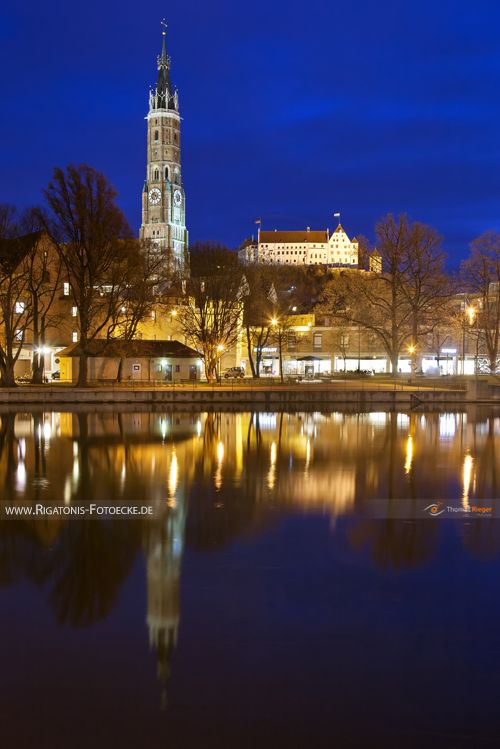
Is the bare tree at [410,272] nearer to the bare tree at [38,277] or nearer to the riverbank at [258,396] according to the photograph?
the riverbank at [258,396]

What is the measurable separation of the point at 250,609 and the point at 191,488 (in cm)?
862

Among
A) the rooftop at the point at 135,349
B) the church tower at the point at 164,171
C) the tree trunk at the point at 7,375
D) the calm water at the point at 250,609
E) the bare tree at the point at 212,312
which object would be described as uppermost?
the church tower at the point at 164,171

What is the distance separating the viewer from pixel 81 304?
176 feet

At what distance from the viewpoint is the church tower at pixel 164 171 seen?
176500 mm

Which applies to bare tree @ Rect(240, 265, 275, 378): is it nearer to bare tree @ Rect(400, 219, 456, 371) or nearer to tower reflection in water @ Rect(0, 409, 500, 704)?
bare tree @ Rect(400, 219, 456, 371)

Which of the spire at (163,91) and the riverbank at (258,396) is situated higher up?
the spire at (163,91)

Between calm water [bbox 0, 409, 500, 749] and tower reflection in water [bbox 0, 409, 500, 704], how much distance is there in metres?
0.07

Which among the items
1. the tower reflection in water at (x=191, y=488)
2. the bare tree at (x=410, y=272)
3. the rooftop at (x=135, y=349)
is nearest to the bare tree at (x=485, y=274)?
the bare tree at (x=410, y=272)

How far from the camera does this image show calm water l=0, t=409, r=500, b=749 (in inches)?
285

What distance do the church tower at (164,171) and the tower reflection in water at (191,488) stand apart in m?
146

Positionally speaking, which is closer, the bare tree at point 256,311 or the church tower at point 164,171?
the bare tree at point 256,311

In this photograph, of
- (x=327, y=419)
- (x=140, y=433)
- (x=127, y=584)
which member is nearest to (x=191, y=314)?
(x=327, y=419)

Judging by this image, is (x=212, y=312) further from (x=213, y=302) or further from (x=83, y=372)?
(x=83, y=372)

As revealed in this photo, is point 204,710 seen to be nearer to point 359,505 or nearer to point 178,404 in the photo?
point 359,505
